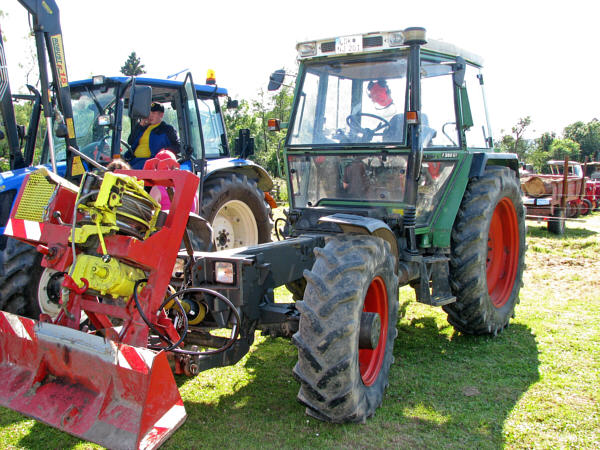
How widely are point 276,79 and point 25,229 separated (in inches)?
92.2

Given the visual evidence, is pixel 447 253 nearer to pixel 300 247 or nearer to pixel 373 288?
pixel 373 288

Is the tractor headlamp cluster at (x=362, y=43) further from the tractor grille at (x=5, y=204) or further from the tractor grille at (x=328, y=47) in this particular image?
the tractor grille at (x=5, y=204)

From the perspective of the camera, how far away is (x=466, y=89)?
16.6 feet

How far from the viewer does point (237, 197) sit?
7012mm

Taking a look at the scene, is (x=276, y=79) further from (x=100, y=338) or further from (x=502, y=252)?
(x=502, y=252)

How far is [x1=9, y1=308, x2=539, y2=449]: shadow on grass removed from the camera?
129 inches

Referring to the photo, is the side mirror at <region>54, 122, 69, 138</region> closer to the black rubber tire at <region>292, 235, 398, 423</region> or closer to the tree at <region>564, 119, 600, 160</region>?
the black rubber tire at <region>292, 235, 398, 423</region>

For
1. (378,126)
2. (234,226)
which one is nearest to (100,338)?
(378,126)

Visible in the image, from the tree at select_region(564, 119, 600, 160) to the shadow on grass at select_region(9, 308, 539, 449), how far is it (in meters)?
55.2

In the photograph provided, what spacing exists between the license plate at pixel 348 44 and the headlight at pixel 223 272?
7.00 feet

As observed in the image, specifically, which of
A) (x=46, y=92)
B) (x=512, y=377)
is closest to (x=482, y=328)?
(x=512, y=377)

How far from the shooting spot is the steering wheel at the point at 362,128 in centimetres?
440

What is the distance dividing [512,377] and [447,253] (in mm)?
1146

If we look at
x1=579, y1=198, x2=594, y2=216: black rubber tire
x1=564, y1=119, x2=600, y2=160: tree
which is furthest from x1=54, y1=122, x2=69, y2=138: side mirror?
x1=564, y1=119, x2=600, y2=160: tree
